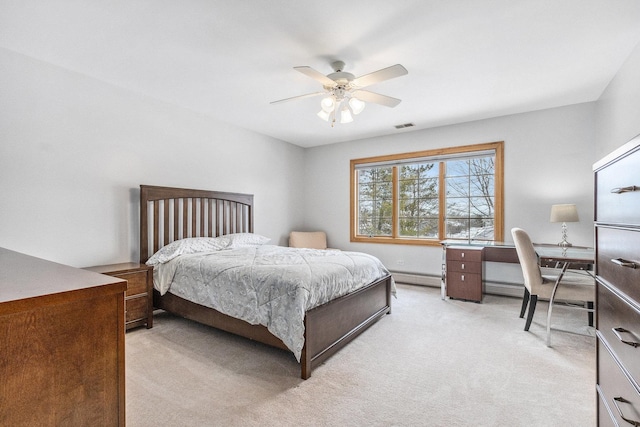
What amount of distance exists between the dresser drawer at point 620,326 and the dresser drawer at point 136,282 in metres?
3.56

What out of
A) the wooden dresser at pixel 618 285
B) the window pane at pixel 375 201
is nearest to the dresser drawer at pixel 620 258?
the wooden dresser at pixel 618 285

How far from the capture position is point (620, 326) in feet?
3.56

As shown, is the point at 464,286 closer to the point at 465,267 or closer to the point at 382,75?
the point at 465,267

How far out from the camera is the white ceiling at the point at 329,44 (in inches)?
83.6

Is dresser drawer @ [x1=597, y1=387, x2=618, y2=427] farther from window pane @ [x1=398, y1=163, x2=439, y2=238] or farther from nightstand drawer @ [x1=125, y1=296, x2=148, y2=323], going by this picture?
window pane @ [x1=398, y1=163, x2=439, y2=238]

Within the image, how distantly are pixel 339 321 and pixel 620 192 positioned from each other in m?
2.11

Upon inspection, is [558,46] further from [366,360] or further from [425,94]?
[366,360]

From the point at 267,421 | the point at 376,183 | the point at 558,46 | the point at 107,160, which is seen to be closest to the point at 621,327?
the point at 267,421

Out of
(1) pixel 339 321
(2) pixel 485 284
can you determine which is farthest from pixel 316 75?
(2) pixel 485 284

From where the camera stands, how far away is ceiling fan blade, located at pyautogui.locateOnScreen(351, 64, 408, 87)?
2375mm

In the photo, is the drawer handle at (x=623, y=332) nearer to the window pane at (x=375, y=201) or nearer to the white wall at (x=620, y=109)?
the white wall at (x=620, y=109)

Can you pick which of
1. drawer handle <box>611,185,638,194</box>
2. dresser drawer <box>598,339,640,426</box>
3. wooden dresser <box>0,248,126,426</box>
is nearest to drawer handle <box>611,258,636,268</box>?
drawer handle <box>611,185,638,194</box>

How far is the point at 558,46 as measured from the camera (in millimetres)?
2572

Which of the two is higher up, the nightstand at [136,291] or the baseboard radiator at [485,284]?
the nightstand at [136,291]
